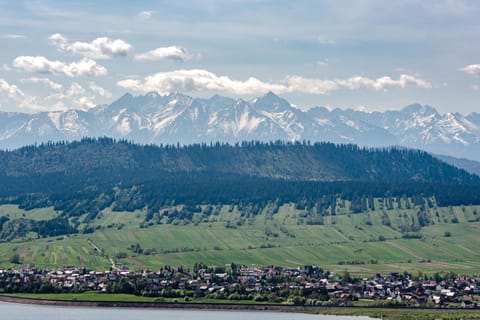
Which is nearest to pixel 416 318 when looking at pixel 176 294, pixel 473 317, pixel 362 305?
pixel 473 317

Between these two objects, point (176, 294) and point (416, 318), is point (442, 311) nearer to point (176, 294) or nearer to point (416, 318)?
point (416, 318)

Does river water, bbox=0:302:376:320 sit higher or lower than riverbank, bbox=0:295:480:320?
lower

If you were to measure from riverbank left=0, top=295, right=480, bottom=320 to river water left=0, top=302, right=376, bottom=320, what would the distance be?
2351 mm

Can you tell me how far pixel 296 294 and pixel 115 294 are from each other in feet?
115

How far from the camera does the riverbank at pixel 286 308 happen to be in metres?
170

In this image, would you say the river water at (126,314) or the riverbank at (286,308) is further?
the riverbank at (286,308)

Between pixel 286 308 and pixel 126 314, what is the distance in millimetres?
28970

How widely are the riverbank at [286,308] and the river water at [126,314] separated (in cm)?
235

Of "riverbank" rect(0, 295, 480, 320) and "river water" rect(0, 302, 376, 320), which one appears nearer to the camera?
"river water" rect(0, 302, 376, 320)

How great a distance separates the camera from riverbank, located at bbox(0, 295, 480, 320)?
557 ft

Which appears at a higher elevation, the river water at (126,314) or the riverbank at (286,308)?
the riverbank at (286,308)

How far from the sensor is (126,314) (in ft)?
575

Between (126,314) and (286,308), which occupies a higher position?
(286,308)

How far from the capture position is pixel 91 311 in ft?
594
